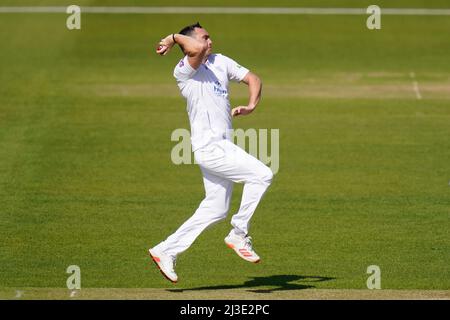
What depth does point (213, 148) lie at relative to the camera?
13742 millimetres

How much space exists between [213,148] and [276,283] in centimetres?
223

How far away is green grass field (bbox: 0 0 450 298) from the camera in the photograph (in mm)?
16297

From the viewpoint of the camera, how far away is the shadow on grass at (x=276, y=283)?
14.4m

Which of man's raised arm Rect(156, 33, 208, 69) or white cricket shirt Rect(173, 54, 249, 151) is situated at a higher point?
man's raised arm Rect(156, 33, 208, 69)

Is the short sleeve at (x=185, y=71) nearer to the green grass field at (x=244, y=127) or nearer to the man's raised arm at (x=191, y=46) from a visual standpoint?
the man's raised arm at (x=191, y=46)

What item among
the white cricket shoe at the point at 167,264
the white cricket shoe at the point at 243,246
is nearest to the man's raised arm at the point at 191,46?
the white cricket shoe at the point at 243,246

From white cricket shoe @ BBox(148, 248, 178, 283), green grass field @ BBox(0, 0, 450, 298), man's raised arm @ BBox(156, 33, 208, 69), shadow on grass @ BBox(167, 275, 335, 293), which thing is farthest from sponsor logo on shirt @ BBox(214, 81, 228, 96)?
green grass field @ BBox(0, 0, 450, 298)

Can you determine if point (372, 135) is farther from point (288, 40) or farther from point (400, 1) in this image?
point (400, 1)

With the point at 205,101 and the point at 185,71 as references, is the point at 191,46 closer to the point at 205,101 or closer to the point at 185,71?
the point at 185,71

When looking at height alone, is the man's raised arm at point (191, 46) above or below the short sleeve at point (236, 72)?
above

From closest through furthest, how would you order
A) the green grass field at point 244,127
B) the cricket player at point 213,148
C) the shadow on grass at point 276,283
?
the cricket player at point 213,148 < the shadow on grass at point 276,283 < the green grass field at point 244,127

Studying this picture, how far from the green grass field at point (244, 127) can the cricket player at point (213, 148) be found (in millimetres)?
1133

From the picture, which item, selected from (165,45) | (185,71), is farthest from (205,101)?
(165,45)

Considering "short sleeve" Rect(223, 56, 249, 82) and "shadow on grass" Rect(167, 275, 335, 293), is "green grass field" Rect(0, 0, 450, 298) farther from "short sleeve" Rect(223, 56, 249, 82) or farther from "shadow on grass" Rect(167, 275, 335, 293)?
"short sleeve" Rect(223, 56, 249, 82)
